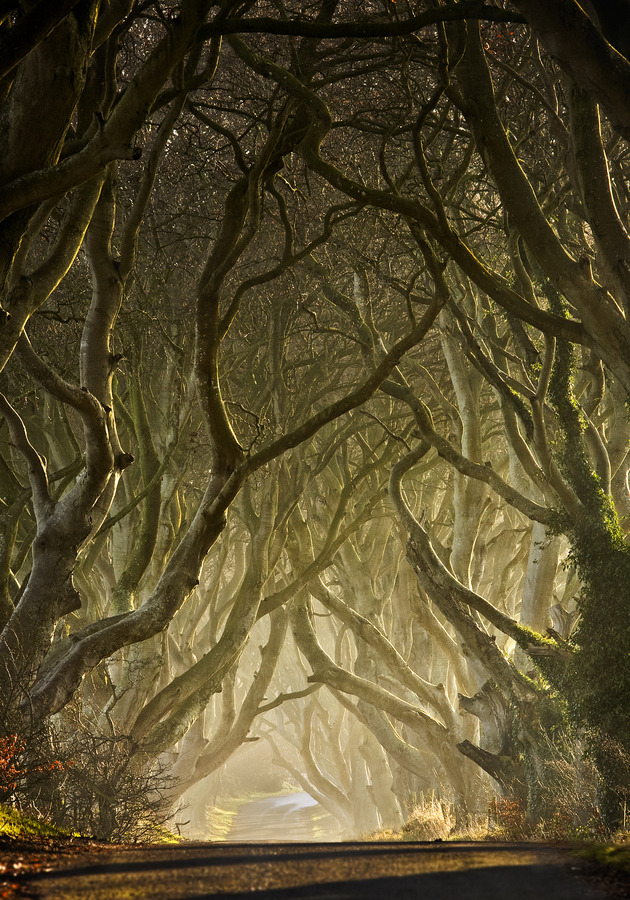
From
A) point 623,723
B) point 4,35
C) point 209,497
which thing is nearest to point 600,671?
point 623,723

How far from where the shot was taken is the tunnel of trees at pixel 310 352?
5.26 meters

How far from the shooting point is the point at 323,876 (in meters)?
3.09

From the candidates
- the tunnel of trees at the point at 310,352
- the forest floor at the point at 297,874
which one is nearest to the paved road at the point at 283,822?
the tunnel of trees at the point at 310,352

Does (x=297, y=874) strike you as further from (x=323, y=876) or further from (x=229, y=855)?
(x=229, y=855)

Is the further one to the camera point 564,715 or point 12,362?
point 12,362

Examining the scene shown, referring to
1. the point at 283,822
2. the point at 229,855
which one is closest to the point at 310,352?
the point at 229,855

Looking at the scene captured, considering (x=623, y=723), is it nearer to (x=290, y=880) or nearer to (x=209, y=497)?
(x=209, y=497)

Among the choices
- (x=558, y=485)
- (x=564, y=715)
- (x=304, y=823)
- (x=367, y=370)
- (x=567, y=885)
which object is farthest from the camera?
(x=304, y=823)

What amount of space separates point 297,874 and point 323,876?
124mm

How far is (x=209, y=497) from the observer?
7.05 metres

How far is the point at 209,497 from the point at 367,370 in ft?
23.8

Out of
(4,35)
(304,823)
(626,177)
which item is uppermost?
(626,177)

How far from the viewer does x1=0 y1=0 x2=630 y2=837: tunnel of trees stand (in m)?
5.26

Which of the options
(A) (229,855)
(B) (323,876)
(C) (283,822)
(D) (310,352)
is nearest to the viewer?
(B) (323,876)
